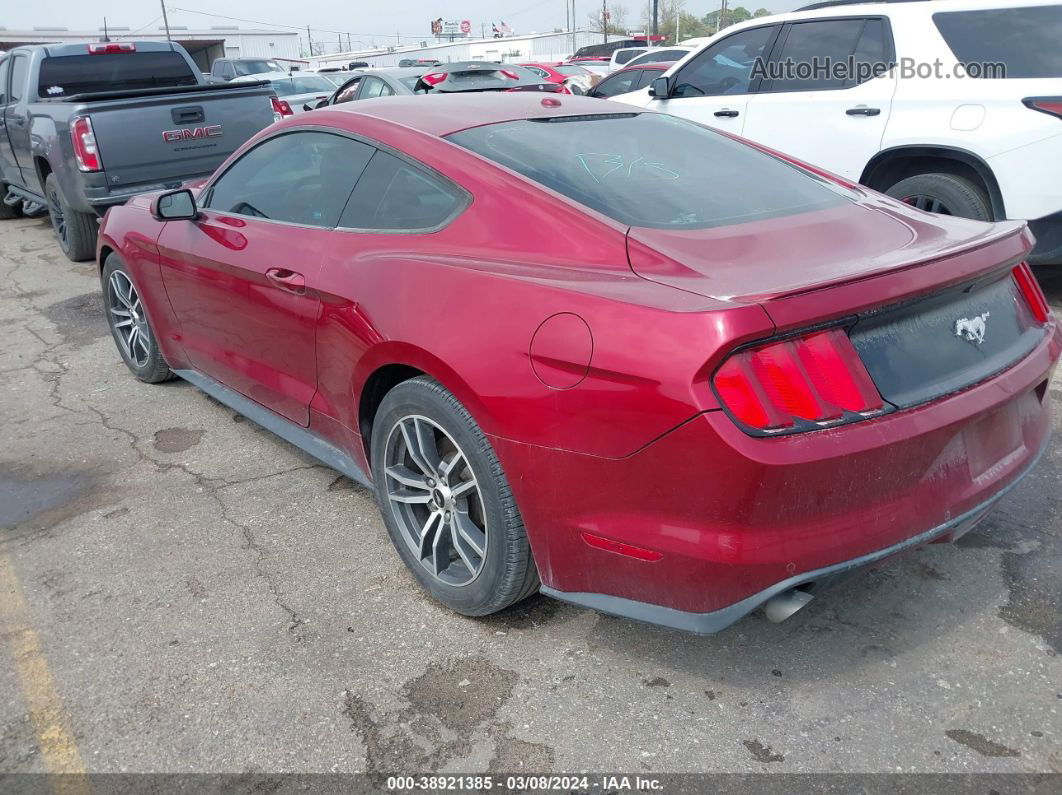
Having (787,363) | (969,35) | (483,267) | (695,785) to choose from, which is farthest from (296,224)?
(969,35)

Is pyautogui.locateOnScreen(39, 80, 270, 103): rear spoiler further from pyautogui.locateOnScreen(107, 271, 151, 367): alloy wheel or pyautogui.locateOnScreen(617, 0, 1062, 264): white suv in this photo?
pyautogui.locateOnScreen(617, 0, 1062, 264): white suv

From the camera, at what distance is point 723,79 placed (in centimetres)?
701

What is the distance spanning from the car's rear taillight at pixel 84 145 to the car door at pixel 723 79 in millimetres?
4585

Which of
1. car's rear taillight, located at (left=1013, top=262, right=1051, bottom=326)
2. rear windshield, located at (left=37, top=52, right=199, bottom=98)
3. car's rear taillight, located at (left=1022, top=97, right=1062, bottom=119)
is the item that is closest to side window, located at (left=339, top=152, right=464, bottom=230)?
car's rear taillight, located at (left=1013, top=262, right=1051, bottom=326)

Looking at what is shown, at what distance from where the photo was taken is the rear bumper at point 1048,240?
5117 millimetres

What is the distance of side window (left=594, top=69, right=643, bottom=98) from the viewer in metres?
13.1

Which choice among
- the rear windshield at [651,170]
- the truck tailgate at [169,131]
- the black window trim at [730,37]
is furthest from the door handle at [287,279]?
the truck tailgate at [169,131]

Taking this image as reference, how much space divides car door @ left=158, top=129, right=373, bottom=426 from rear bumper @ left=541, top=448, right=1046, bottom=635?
4.90 ft

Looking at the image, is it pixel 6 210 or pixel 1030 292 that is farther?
pixel 6 210

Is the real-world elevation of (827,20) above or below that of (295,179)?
above

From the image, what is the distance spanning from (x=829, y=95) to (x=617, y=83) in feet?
25.2

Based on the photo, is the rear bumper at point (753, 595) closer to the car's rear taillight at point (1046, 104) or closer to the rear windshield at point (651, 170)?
the rear windshield at point (651, 170)

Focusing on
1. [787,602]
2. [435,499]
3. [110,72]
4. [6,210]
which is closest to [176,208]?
[435,499]

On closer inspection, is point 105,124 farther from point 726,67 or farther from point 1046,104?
point 1046,104
